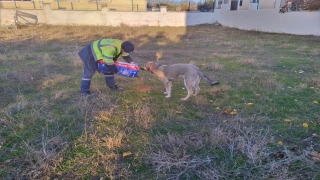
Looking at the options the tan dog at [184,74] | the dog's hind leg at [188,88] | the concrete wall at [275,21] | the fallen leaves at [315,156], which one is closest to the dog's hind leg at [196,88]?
the tan dog at [184,74]

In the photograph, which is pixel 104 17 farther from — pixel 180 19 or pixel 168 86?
pixel 168 86

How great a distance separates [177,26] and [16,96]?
18193mm

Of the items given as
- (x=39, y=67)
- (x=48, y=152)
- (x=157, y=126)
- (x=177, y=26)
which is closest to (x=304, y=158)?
(x=157, y=126)

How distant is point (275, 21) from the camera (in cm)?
1830

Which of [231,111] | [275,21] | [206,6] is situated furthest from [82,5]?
[231,111]

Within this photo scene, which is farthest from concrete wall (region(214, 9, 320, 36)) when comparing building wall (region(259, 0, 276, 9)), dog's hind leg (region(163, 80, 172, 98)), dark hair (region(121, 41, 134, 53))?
dark hair (region(121, 41, 134, 53))

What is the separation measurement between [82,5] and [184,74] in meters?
19.9

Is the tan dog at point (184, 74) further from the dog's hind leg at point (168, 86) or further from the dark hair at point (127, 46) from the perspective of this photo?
the dark hair at point (127, 46)

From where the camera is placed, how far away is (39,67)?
774cm

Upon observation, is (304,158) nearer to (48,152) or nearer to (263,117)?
(263,117)

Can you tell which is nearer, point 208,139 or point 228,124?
point 208,139

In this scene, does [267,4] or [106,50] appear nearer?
[106,50]

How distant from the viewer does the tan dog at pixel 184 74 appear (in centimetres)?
504

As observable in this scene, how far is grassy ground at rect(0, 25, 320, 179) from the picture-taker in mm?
2895
